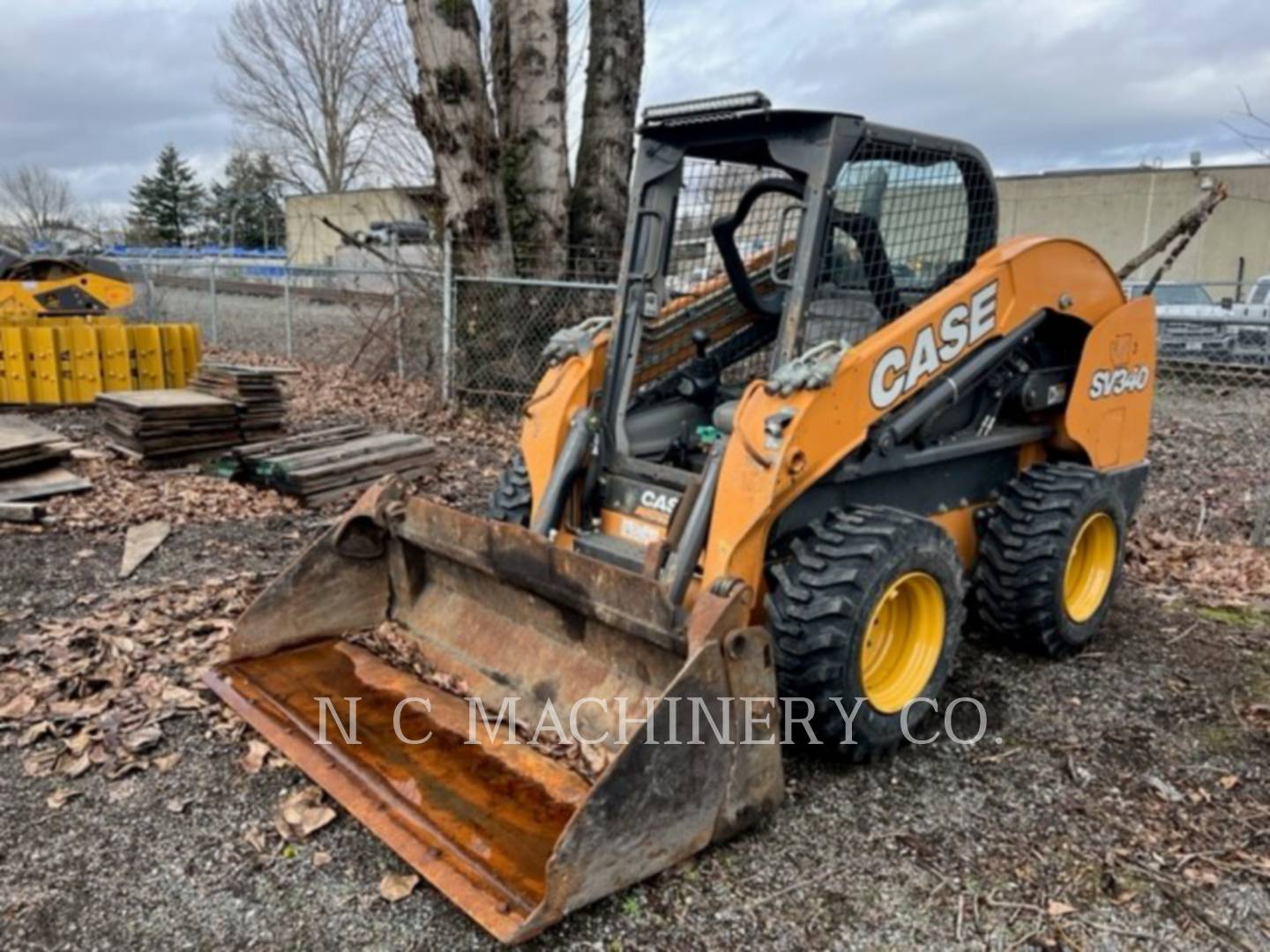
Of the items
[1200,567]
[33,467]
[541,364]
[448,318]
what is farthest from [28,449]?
[1200,567]

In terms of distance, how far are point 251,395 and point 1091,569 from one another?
6.37m

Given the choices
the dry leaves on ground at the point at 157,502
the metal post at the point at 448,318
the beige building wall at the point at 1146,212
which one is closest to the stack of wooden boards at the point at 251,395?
the dry leaves on ground at the point at 157,502

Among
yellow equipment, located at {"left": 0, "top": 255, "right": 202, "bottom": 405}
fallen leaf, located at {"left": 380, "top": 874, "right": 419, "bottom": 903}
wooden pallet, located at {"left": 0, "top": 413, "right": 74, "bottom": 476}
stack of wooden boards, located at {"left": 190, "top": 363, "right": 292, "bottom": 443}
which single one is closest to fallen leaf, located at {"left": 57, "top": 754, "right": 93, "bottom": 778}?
fallen leaf, located at {"left": 380, "top": 874, "right": 419, "bottom": 903}

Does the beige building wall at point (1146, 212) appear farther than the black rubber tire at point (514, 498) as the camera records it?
Yes

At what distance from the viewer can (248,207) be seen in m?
49.8

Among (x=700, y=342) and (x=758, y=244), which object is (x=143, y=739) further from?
(x=758, y=244)

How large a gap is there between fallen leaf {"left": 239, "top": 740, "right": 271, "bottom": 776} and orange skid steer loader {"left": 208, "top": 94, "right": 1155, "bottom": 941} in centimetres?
15

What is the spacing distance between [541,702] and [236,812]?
102 cm

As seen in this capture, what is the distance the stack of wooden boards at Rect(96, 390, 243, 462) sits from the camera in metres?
7.43

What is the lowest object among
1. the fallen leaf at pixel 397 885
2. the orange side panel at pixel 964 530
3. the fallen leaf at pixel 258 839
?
the fallen leaf at pixel 258 839

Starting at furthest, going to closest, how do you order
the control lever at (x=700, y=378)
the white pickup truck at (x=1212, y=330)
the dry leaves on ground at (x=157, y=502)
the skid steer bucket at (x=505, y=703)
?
the white pickup truck at (x=1212, y=330), the dry leaves on ground at (x=157, y=502), the control lever at (x=700, y=378), the skid steer bucket at (x=505, y=703)

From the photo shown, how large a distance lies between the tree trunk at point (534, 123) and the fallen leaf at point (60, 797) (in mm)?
7083

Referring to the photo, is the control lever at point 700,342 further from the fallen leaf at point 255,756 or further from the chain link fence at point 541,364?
the chain link fence at point 541,364

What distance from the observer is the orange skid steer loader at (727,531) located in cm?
279
